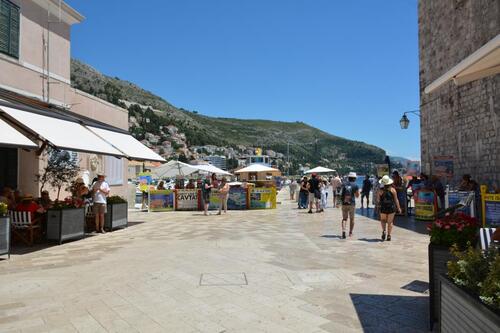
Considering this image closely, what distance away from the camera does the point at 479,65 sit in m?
4.32

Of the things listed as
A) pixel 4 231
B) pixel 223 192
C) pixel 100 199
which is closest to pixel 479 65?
pixel 4 231

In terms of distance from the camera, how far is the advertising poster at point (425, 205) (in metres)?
13.4

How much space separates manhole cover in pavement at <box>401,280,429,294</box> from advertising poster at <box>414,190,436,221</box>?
27.0 ft

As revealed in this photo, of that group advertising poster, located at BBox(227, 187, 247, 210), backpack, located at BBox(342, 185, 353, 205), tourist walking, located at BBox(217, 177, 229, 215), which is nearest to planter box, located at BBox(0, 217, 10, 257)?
backpack, located at BBox(342, 185, 353, 205)

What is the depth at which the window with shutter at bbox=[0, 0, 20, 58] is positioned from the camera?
1105 centimetres

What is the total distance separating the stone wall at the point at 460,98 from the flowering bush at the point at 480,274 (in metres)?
10.9

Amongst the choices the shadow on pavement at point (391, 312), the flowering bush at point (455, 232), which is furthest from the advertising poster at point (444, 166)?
the flowering bush at point (455, 232)

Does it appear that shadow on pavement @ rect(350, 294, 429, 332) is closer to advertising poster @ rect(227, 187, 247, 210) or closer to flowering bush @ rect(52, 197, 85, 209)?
flowering bush @ rect(52, 197, 85, 209)

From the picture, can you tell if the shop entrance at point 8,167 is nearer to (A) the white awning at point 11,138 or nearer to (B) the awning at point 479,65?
(A) the white awning at point 11,138

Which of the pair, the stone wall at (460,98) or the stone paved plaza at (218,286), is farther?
the stone wall at (460,98)

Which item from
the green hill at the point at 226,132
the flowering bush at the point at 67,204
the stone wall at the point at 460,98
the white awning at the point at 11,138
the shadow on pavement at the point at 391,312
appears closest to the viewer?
the shadow on pavement at the point at 391,312

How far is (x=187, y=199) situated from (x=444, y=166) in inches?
445

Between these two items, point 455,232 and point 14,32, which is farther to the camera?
point 14,32

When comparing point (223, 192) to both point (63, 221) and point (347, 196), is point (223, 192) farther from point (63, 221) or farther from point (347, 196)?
point (63, 221)
